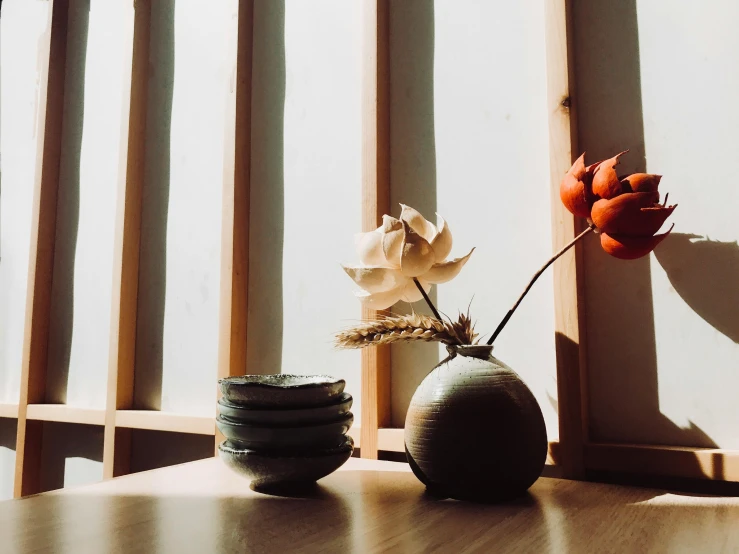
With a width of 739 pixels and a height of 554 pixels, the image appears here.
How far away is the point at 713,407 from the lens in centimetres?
86

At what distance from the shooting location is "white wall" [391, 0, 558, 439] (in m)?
1.03

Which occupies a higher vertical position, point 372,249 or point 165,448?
point 372,249

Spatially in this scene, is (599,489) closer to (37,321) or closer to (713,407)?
(713,407)

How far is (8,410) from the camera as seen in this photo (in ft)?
5.83

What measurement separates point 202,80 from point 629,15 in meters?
1.07

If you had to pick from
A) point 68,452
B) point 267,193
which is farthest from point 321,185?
point 68,452

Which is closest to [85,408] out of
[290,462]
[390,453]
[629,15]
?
[390,453]

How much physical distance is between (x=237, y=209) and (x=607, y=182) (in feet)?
2.85

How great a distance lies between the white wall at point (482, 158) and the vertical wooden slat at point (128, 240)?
80 cm

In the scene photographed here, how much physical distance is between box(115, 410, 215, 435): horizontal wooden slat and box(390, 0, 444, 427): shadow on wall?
48 cm

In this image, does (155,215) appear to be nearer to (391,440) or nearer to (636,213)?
(391,440)

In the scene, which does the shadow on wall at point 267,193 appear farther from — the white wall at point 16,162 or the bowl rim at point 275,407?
the white wall at point 16,162

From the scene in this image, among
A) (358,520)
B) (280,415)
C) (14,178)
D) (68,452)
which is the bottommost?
(68,452)

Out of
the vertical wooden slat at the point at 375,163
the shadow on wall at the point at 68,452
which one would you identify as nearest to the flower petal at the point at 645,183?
the vertical wooden slat at the point at 375,163
